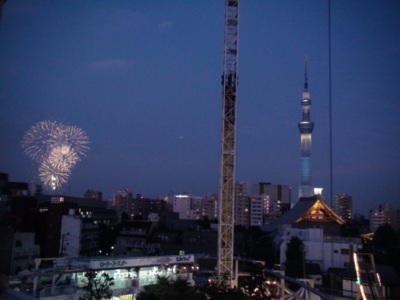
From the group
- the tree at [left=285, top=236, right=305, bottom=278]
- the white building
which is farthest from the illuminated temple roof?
the tree at [left=285, top=236, right=305, bottom=278]

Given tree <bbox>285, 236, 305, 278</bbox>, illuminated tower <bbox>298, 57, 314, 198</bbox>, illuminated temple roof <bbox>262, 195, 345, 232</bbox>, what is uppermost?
illuminated tower <bbox>298, 57, 314, 198</bbox>

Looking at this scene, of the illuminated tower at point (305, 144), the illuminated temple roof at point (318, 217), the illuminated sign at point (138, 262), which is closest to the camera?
the illuminated sign at point (138, 262)

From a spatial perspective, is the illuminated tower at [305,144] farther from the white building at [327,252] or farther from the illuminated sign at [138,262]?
the illuminated sign at [138,262]

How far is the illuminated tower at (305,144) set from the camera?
1951 inches

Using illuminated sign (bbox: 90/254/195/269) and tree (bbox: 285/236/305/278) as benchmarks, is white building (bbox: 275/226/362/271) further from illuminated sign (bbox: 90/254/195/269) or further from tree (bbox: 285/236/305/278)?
illuminated sign (bbox: 90/254/195/269)

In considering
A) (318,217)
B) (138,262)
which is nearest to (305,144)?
(318,217)

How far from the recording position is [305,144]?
50.0 metres

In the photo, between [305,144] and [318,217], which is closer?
[318,217]

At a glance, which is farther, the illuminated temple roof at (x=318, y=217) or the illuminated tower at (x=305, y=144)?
the illuminated tower at (x=305, y=144)

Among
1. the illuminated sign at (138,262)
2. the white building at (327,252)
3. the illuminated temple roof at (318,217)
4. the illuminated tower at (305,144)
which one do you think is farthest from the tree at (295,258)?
the illuminated tower at (305,144)

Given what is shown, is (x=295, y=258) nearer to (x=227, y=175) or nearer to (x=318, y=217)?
(x=227, y=175)

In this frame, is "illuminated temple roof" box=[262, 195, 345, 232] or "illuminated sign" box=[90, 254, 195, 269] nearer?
"illuminated sign" box=[90, 254, 195, 269]

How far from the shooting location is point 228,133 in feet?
39.5

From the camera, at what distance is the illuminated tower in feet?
163
